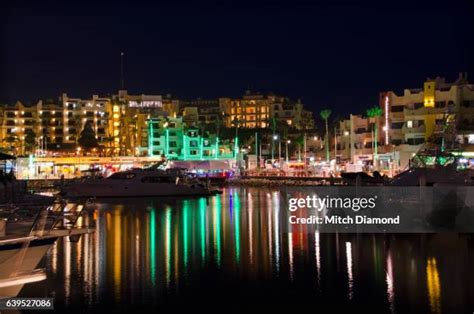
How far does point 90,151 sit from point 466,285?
132 meters

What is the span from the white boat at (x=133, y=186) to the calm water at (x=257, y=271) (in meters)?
29.6

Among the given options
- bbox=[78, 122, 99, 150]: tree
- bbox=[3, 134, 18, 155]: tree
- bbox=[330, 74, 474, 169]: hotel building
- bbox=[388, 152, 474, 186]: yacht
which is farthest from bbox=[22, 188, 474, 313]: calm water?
bbox=[3, 134, 18, 155]: tree

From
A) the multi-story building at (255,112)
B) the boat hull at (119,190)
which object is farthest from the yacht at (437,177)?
the multi-story building at (255,112)

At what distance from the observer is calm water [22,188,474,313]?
18.0 meters

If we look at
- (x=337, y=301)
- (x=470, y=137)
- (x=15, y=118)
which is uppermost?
(x=15, y=118)

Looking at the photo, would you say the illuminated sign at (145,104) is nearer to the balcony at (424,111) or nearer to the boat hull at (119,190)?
the balcony at (424,111)

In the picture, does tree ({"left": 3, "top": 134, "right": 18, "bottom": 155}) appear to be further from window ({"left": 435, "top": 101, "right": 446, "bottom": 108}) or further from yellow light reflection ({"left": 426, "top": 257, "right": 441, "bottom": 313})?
yellow light reflection ({"left": 426, "top": 257, "right": 441, "bottom": 313})

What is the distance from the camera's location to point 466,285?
65.1 feet

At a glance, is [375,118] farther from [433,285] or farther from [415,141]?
[433,285]

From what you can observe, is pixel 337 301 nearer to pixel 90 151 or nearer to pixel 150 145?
pixel 150 145

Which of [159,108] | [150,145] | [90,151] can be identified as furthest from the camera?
[159,108]

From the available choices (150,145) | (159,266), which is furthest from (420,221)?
(150,145)

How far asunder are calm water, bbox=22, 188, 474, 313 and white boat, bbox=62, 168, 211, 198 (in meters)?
29.6

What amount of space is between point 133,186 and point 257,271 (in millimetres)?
43831
